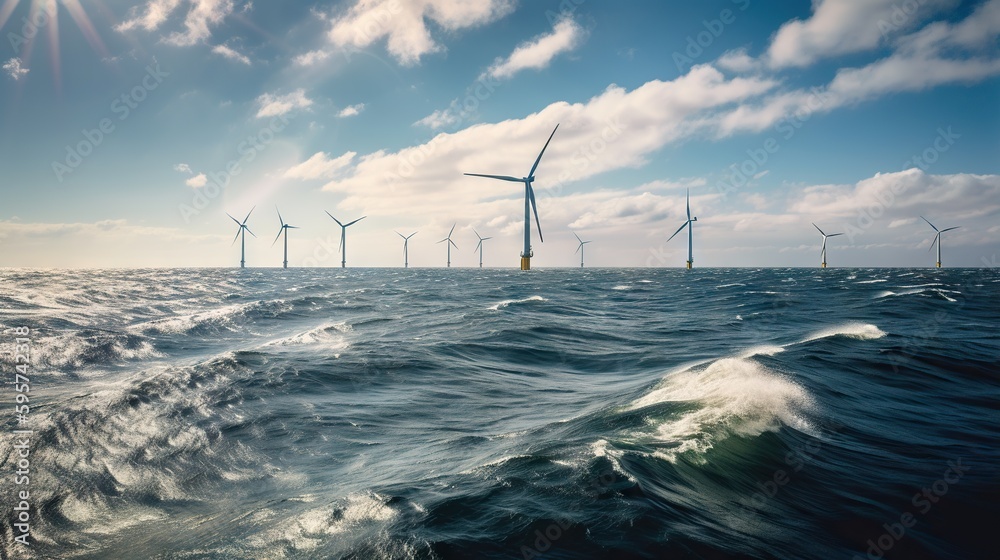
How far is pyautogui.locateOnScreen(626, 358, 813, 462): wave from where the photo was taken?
10.2 m

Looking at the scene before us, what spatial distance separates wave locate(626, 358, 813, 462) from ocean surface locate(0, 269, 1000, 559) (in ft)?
0.28

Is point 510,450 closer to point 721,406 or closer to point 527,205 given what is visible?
point 721,406

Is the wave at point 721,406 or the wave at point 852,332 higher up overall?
the wave at point 721,406

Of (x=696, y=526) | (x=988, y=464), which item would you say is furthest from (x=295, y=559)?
(x=988, y=464)

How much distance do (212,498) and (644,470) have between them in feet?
24.4

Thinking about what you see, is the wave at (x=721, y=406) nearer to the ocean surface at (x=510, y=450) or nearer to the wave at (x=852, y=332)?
the ocean surface at (x=510, y=450)

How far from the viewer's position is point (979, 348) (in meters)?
22.2

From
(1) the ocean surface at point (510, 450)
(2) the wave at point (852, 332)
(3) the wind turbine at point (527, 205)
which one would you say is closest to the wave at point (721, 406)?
(1) the ocean surface at point (510, 450)

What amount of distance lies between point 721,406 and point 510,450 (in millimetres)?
5077

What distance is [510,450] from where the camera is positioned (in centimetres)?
1055

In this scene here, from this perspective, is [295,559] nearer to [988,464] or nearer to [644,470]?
[644,470]

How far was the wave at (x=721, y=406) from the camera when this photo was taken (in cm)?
1025

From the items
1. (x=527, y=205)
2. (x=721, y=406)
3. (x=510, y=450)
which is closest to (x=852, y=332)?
(x=721, y=406)

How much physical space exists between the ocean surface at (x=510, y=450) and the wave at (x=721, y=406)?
0.08 metres
